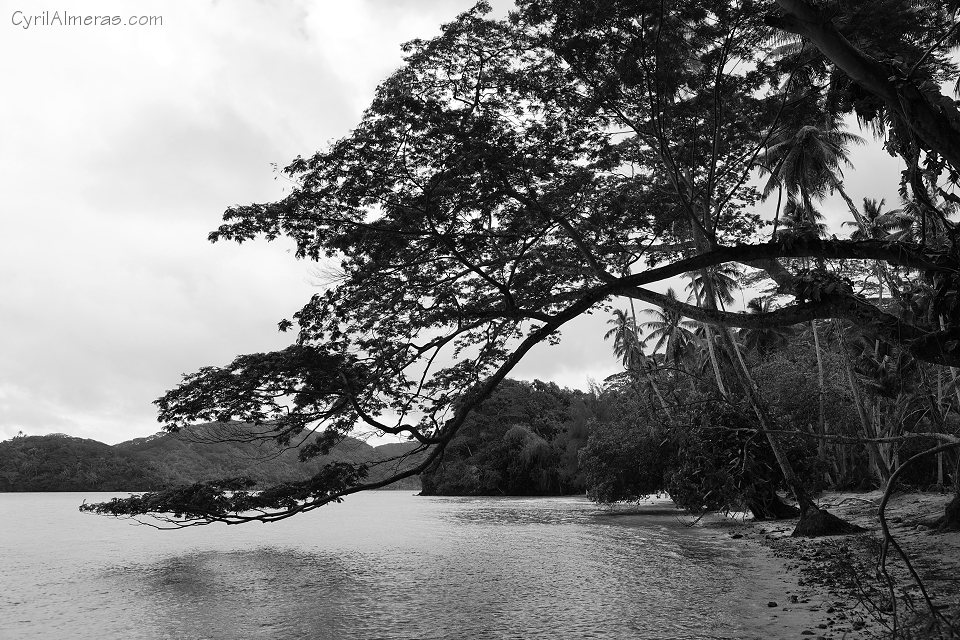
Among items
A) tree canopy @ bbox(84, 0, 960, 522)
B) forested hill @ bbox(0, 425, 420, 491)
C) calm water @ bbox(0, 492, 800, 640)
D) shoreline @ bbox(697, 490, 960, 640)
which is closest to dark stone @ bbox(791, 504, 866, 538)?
shoreline @ bbox(697, 490, 960, 640)

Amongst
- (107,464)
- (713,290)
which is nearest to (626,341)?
(713,290)

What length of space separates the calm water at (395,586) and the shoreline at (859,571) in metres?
0.53

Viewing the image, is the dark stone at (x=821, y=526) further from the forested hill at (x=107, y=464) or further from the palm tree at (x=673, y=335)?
the forested hill at (x=107, y=464)

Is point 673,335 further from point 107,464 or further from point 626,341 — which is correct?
point 107,464

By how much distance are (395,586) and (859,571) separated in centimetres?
808

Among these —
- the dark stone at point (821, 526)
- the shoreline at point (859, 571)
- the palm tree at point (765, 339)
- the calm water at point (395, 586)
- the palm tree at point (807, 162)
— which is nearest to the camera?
the shoreline at point (859, 571)

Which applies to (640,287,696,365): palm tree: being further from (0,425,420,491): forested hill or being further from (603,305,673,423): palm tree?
(0,425,420,491): forested hill

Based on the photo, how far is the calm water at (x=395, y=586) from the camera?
9.09 m

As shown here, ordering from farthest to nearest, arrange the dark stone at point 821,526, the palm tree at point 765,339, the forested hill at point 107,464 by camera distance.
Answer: the forested hill at point 107,464
the palm tree at point 765,339
the dark stone at point 821,526

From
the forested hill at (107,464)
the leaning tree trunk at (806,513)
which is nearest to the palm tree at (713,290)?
the leaning tree trunk at (806,513)

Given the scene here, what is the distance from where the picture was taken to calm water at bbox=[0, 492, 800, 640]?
909 centimetres

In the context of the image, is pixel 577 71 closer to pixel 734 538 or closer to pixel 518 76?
pixel 518 76

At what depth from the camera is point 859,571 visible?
34.7 feet

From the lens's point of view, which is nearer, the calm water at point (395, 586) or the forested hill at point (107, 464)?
the calm water at point (395, 586)
